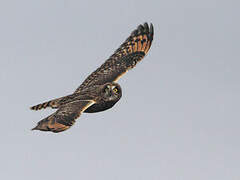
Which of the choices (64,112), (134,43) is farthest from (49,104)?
(134,43)

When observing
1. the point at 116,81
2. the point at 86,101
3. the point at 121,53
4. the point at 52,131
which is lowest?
the point at 52,131

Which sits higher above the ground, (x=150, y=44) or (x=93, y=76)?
(x=150, y=44)

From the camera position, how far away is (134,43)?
29.5m

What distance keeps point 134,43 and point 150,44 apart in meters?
0.74

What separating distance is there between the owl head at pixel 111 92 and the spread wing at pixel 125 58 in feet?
5.81

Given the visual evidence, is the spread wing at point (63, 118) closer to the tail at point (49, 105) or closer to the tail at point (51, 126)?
the tail at point (51, 126)

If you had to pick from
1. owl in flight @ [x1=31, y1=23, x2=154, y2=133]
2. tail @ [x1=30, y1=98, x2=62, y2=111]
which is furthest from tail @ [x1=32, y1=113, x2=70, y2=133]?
tail @ [x1=30, y1=98, x2=62, y2=111]

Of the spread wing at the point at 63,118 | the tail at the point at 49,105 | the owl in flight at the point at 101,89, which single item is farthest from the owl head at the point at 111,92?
the tail at the point at 49,105

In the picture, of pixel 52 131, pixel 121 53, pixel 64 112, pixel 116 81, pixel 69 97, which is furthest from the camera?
pixel 121 53

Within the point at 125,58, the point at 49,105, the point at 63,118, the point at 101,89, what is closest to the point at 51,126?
the point at 63,118

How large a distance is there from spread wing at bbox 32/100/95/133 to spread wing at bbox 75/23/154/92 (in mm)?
3928

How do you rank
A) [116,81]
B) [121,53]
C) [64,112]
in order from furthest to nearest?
[121,53] → [116,81] → [64,112]

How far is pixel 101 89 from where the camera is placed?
24.7m

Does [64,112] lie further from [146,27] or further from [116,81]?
[146,27]
